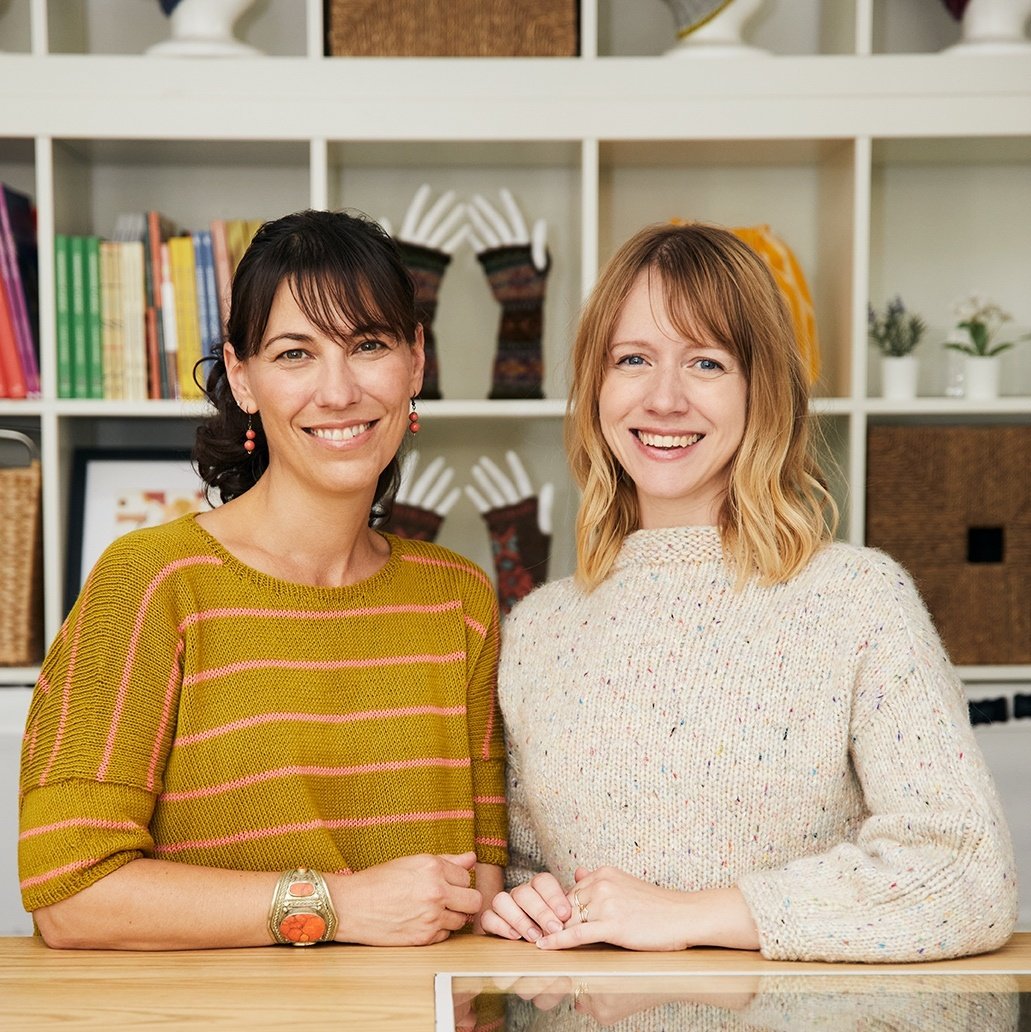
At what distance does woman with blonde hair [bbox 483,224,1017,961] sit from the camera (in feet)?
4.06

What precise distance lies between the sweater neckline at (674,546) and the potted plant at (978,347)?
1276mm

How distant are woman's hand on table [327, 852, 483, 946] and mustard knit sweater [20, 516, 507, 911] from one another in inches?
4.8

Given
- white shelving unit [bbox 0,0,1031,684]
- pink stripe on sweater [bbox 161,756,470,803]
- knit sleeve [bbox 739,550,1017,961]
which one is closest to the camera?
knit sleeve [bbox 739,550,1017,961]

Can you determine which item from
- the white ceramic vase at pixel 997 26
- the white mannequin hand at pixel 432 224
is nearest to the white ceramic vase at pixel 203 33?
the white mannequin hand at pixel 432 224

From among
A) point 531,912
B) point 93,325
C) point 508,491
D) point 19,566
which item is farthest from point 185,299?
point 531,912

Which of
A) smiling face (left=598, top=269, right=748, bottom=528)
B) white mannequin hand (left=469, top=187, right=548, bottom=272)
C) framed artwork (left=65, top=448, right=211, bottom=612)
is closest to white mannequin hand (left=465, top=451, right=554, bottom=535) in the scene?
white mannequin hand (left=469, top=187, right=548, bottom=272)

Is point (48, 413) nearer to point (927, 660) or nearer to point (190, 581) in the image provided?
point (190, 581)

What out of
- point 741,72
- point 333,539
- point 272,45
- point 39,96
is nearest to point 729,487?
point 333,539

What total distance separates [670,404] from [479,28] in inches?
48.3

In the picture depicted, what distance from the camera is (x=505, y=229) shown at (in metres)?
2.62

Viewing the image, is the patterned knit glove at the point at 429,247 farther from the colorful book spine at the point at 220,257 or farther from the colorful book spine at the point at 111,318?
the colorful book spine at the point at 111,318

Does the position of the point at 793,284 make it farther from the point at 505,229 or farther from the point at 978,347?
the point at 505,229

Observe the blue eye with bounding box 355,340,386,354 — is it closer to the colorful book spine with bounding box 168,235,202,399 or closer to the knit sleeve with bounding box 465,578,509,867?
the knit sleeve with bounding box 465,578,509,867

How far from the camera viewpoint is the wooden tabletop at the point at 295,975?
3.47ft
